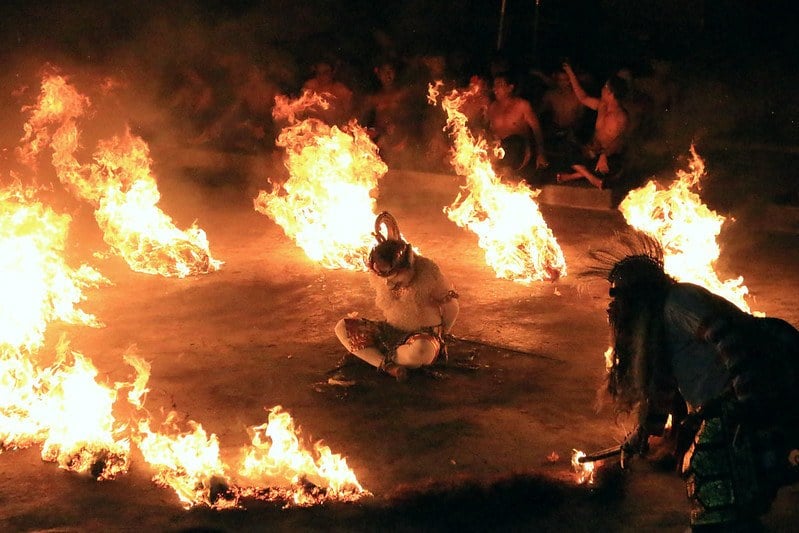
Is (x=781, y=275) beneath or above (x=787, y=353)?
above

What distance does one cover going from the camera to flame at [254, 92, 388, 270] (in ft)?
30.8

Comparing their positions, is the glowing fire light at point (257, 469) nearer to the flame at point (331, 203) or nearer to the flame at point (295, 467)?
the flame at point (295, 467)

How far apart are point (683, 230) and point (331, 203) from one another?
12.4 ft

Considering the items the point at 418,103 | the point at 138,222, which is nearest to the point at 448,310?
the point at 138,222

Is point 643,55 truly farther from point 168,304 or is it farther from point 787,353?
point 787,353

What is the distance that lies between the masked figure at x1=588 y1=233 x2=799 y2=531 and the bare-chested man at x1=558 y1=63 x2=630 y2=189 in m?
7.42

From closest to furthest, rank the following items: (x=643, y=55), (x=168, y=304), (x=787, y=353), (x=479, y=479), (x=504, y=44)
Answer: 1. (x=787, y=353)
2. (x=479, y=479)
3. (x=168, y=304)
4. (x=643, y=55)
5. (x=504, y=44)

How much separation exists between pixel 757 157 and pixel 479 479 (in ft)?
26.4

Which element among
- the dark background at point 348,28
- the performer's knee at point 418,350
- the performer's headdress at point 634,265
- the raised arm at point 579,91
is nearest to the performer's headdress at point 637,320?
the performer's headdress at point 634,265

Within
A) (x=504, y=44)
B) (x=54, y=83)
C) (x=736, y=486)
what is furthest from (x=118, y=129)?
(x=736, y=486)

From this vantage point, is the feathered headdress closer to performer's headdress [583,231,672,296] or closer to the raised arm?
performer's headdress [583,231,672,296]

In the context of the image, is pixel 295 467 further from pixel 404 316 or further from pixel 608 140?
pixel 608 140

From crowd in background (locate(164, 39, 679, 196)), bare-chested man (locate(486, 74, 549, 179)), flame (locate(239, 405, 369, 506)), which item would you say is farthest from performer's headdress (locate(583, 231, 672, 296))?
bare-chested man (locate(486, 74, 549, 179))

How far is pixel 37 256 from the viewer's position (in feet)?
25.0
